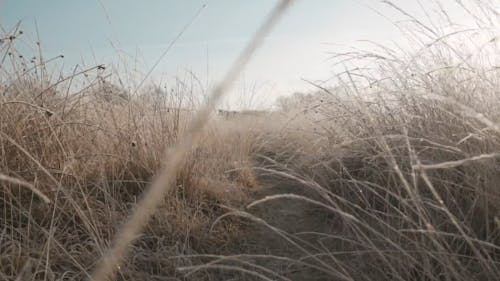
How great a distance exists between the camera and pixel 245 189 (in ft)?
7.12

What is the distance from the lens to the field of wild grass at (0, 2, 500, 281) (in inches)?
46.3

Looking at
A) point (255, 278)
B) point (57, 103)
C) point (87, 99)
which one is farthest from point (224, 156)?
point (255, 278)

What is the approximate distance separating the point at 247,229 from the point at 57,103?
1.03 meters

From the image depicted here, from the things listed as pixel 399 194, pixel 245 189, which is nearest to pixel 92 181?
pixel 245 189

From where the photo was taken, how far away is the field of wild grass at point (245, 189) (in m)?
1.17

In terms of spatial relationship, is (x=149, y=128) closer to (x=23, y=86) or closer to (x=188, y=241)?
(x=23, y=86)

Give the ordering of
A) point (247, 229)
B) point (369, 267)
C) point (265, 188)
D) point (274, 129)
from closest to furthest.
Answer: point (369, 267) → point (247, 229) → point (265, 188) → point (274, 129)

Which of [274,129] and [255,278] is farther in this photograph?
[274,129]

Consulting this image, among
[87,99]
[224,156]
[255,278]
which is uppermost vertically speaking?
[87,99]

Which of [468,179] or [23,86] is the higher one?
[23,86]

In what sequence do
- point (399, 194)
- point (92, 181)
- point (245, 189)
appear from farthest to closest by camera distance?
1. point (245, 189)
2. point (92, 181)
3. point (399, 194)

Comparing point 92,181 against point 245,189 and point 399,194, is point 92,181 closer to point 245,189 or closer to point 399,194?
point 245,189

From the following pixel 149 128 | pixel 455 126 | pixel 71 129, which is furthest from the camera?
pixel 149 128

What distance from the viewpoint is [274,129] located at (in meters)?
4.29
